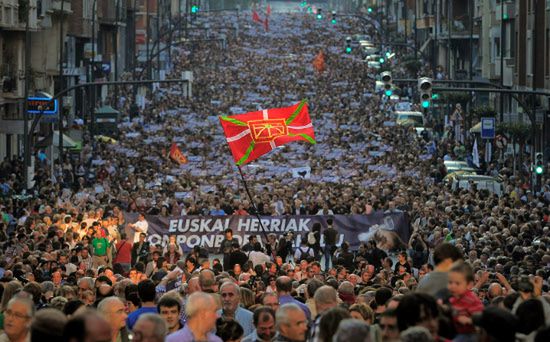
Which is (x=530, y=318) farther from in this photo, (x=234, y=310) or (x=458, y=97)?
(x=458, y=97)

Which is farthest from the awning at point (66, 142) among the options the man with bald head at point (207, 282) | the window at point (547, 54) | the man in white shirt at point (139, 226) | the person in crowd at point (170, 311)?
the person in crowd at point (170, 311)

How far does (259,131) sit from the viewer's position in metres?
31.1

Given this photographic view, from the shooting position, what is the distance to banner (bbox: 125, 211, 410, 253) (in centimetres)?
3631

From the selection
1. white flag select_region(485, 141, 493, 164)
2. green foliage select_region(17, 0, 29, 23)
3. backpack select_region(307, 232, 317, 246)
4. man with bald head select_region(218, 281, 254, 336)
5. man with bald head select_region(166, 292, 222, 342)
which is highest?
green foliage select_region(17, 0, 29, 23)

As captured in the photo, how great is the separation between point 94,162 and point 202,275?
4118cm

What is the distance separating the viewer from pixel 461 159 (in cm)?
6091

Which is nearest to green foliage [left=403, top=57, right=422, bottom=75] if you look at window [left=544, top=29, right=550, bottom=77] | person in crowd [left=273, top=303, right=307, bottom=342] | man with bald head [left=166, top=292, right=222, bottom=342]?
window [left=544, top=29, right=550, bottom=77]

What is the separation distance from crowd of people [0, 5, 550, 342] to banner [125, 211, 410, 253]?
0.55 metres

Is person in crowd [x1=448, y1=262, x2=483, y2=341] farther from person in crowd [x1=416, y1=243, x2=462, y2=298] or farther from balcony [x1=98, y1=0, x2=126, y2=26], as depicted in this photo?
balcony [x1=98, y1=0, x2=126, y2=26]

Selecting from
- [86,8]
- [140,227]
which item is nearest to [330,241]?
[140,227]

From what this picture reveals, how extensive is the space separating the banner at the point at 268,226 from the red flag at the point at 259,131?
470cm

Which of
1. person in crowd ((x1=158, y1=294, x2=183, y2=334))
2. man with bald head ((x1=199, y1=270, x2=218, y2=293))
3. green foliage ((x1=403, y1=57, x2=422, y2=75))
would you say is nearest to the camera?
person in crowd ((x1=158, y1=294, x2=183, y2=334))

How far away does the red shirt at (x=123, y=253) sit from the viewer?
97.9 ft

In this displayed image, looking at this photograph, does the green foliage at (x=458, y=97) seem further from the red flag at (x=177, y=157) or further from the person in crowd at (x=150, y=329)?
the person in crowd at (x=150, y=329)
